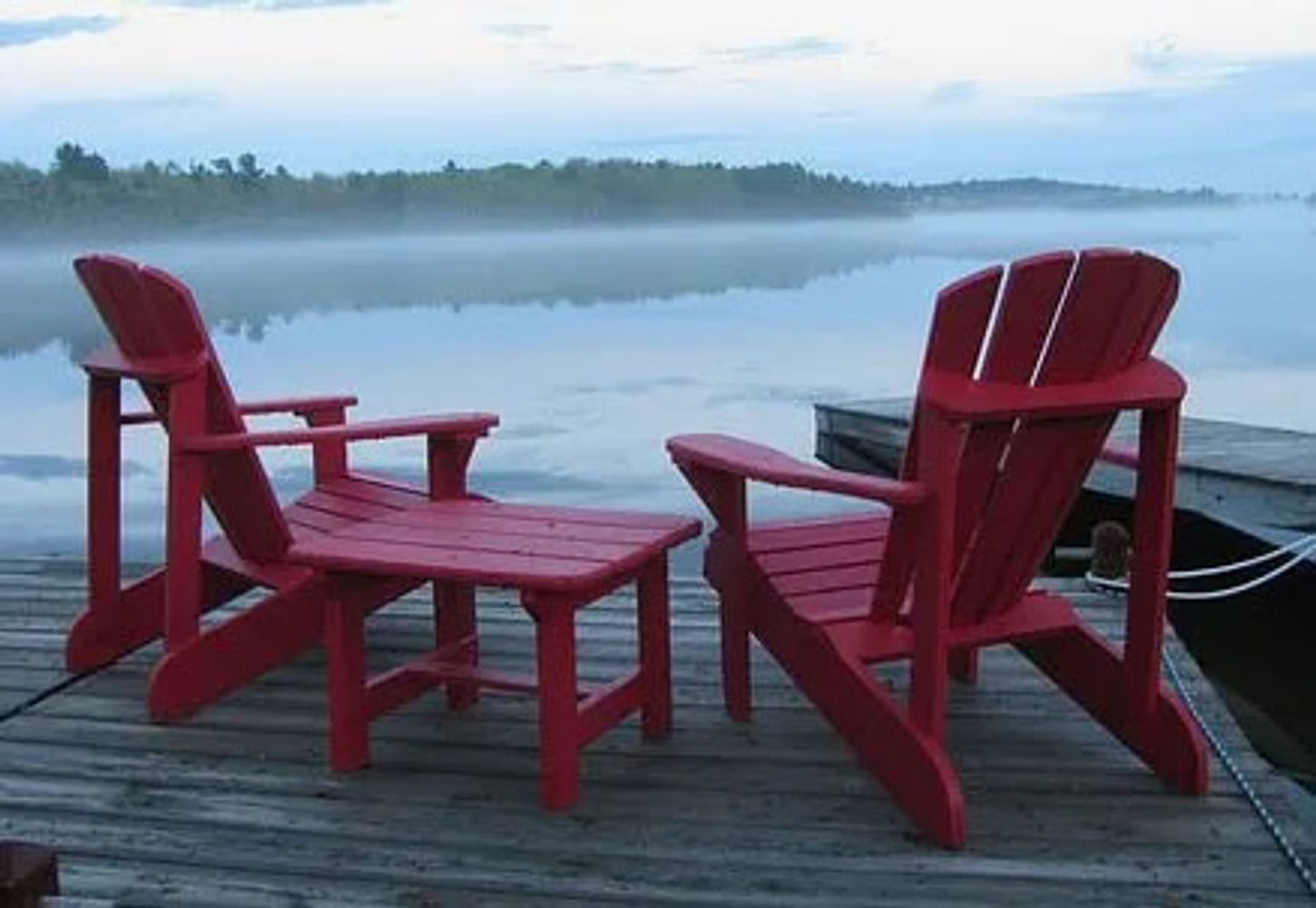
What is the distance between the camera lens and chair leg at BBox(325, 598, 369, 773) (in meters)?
2.83

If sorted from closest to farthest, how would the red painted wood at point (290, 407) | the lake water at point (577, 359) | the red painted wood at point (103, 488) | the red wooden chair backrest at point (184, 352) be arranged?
the red wooden chair backrest at point (184, 352)
the red painted wood at point (103, 488)
the red painted wood at point (290, 407)
the lake water at point (577, 359)

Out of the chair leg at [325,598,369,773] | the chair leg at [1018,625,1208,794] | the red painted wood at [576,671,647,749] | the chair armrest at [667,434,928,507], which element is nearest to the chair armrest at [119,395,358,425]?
the chair leg at [325,598,369,773]

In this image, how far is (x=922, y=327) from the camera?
21438 millimetres

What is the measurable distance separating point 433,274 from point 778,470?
40.5m

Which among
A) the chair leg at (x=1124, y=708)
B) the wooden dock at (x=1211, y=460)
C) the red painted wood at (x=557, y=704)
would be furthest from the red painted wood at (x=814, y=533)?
the wooden dock at (x=1211, y=460)

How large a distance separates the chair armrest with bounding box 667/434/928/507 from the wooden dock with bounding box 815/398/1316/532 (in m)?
2.20

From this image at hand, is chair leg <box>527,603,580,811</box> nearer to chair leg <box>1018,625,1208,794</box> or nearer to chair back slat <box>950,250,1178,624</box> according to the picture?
chair back slat <box>950,250,1178,624</box>

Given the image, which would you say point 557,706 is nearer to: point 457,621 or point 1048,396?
point 457,621

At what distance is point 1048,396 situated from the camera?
8.11 feet

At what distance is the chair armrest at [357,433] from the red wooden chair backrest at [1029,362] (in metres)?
1.00

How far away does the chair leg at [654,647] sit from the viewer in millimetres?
2973

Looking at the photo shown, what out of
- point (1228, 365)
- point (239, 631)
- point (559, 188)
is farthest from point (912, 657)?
point (559, 188)

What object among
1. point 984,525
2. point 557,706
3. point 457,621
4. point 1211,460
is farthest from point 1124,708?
point 1211,460

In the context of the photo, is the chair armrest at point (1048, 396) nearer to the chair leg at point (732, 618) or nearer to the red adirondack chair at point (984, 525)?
the red adirondack chair at point (984, 525)
